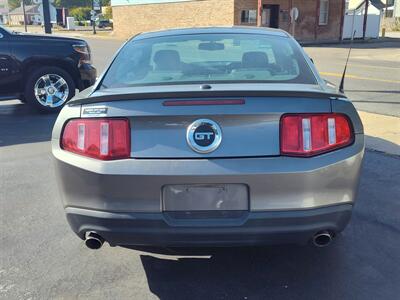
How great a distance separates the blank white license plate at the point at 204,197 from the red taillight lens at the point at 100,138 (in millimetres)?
341

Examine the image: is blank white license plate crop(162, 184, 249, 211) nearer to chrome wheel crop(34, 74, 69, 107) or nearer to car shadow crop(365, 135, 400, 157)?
car shadow crop(365, 135, 400, 157)

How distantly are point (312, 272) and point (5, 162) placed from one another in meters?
4.27

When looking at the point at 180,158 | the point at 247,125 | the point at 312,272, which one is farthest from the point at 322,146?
the point at 312,272

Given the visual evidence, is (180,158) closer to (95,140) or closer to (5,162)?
(95,140)

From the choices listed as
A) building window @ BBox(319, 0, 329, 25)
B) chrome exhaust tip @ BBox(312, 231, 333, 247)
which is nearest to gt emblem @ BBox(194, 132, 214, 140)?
chrome exhaust tip @ BBox(312, 231, 333, 247)

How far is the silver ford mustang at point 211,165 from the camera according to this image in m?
2.79

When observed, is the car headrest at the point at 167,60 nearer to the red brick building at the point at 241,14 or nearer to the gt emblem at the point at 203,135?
the gt emblem at the point at 203,135

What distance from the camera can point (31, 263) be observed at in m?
3.61

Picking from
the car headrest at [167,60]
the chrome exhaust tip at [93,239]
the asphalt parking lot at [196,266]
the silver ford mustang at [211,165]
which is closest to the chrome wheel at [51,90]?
the asphalt parking lot at [196,266]

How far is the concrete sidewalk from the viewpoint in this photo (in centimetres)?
671

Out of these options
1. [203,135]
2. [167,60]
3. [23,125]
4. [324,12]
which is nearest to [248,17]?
[324,12]

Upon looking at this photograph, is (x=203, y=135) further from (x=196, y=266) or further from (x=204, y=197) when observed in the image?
(x=196, y=266)

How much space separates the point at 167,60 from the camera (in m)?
3.91

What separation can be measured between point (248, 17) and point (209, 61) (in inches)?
1241
